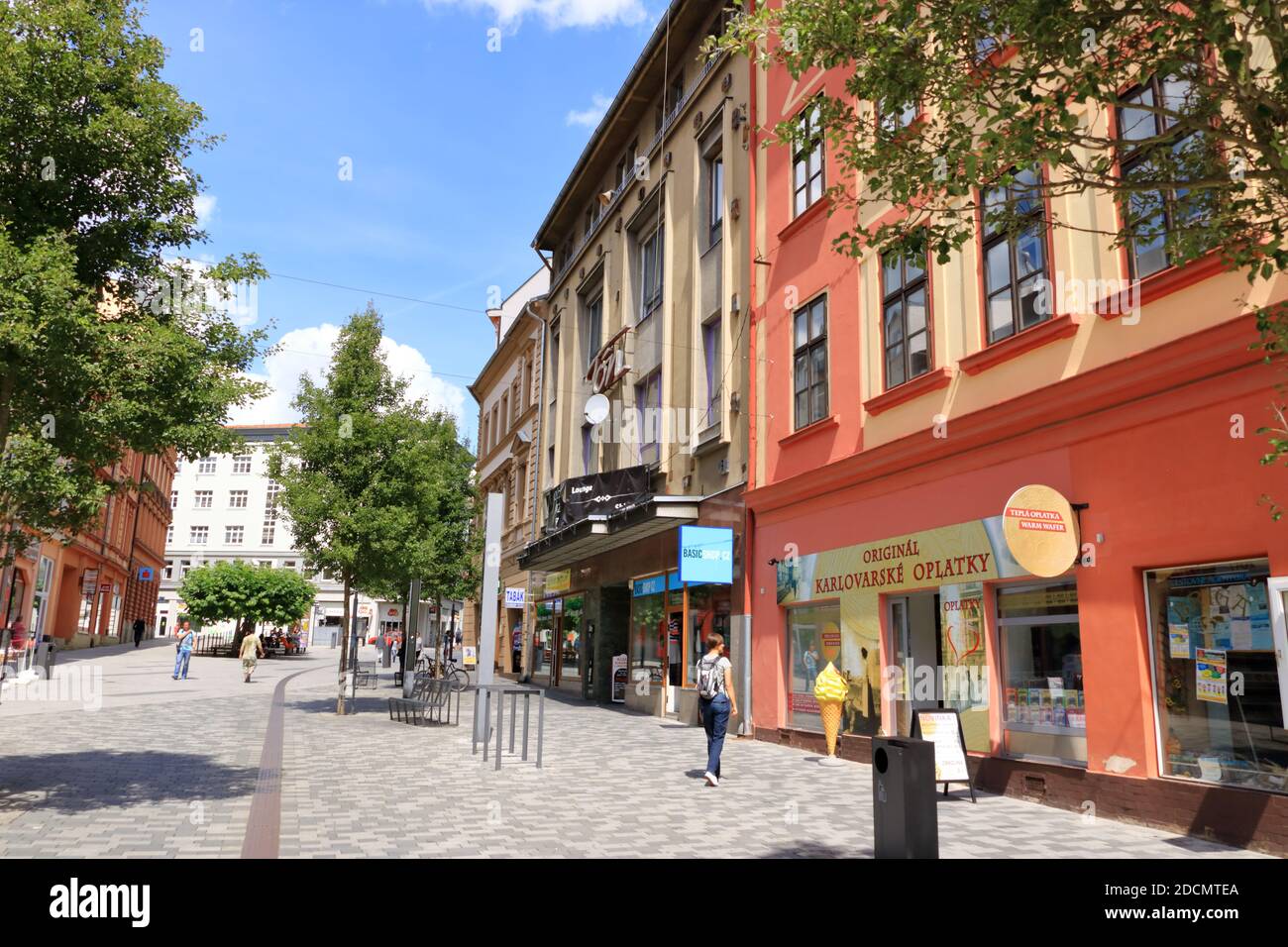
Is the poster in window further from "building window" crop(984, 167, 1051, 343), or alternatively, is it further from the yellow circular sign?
"building window" crop(984, 167, 1051, 343)

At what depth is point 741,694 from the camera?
16812mm

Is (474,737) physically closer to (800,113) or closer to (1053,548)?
(1053,548)

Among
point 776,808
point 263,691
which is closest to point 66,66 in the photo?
point 776,808

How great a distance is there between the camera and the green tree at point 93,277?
7688 mm

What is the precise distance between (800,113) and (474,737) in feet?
32.1

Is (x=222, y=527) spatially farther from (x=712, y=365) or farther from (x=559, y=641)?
(x=712, y=365)

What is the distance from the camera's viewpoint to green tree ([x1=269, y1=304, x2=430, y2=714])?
61.2 ft

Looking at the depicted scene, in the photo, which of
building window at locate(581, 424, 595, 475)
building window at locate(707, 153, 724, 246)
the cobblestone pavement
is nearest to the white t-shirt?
the cobblestone pavement

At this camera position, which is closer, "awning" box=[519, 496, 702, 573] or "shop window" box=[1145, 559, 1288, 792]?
"shop window" box=[1145, 559, 1288, 792]

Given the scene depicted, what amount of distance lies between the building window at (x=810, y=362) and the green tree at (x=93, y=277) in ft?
29.9

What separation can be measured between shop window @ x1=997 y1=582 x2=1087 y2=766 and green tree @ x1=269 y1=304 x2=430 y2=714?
11.9 metres

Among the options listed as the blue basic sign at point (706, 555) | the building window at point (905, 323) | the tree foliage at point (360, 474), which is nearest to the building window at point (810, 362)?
the building window at point (905, 323)

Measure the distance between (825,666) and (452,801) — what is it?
7.26 meters

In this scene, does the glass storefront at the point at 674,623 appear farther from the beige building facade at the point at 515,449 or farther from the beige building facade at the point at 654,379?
the beige building facade at the point at 515,449
